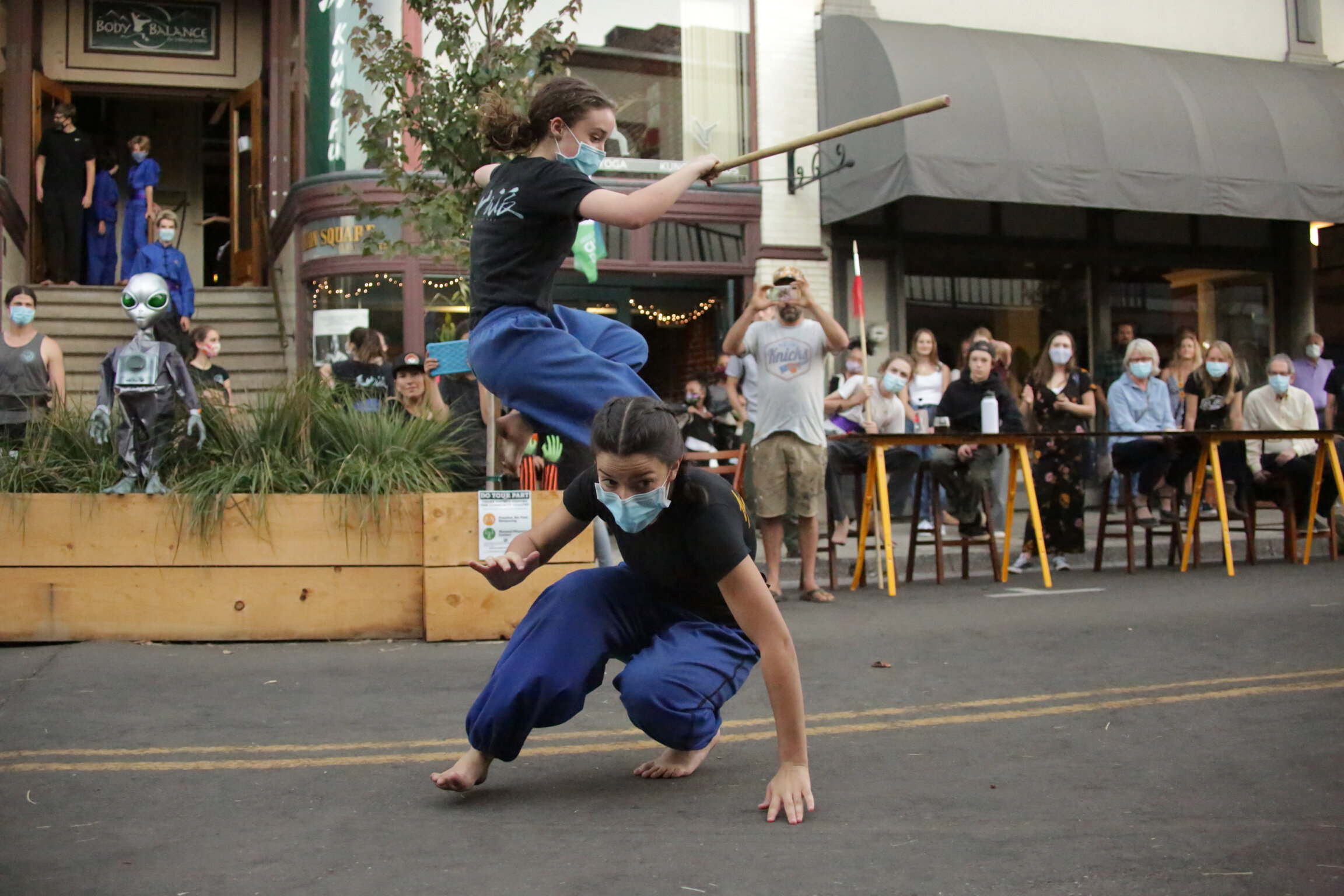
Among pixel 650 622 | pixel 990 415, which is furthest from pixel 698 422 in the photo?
pixel 650 622

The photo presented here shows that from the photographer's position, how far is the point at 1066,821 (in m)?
3.30

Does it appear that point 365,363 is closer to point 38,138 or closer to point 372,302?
point 372,302

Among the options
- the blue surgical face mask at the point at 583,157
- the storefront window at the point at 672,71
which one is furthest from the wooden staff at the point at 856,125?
the storefront window at the point at 672,71

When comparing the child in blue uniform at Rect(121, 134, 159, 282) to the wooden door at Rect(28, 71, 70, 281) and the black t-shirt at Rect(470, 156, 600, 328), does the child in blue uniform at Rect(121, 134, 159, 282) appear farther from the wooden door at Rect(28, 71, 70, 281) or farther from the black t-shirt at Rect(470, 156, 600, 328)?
the black t-shirt at Rect(470, 156, 600, 328)

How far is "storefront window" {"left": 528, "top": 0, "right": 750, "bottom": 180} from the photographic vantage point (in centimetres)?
1422

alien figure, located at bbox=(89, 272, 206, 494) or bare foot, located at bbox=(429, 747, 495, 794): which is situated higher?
alien figure, located at bbox=(89, 272, 206, 494)

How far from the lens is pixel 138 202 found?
1548cm

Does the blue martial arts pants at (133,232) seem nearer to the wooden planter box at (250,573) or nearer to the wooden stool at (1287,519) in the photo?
the wooden planter box at (250,573)

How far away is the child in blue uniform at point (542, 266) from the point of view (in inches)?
165

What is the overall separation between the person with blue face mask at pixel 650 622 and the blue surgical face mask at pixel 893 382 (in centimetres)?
644

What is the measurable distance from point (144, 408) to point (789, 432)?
12.4 feet

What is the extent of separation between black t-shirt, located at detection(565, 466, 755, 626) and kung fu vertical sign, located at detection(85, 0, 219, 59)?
619 inches

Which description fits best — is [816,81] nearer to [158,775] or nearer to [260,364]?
[260,364]

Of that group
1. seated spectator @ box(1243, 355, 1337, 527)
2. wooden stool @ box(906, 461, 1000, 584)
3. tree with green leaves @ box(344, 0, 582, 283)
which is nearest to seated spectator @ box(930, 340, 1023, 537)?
wooden stool @ box(906, 461, 1000, 584)
